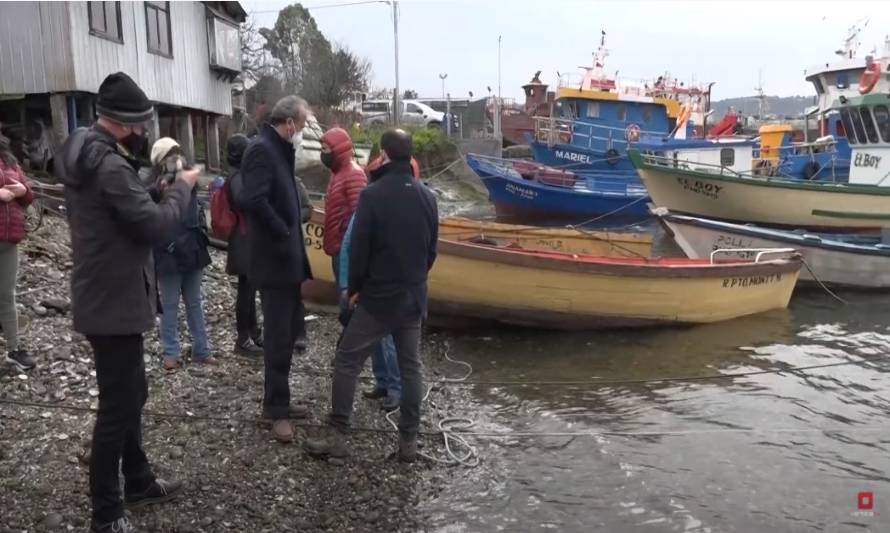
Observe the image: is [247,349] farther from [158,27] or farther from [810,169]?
[810,169]

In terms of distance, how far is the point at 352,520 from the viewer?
380 cm

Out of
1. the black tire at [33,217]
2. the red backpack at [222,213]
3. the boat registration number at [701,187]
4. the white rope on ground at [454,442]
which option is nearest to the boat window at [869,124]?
the boat registration number at [701,187]

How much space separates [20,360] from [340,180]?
96.9 inches

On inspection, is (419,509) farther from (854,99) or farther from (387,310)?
(854,99)

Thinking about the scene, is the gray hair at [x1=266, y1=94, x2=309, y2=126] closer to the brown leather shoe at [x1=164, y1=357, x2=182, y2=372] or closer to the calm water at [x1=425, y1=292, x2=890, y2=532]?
the brown leather shoe at [x1=164, y1=357, x2=182, y2=372]

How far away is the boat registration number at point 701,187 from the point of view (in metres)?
17.2

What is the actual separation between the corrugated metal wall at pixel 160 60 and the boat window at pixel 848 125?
14941 millimetres

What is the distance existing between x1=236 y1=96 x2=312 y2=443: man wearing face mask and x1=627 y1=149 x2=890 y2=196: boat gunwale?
14.6m

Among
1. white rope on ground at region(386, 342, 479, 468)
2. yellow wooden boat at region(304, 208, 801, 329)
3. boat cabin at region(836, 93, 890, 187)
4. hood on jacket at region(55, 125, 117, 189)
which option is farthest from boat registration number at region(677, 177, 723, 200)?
hood on jacket at region(55, 125, 117, 189)

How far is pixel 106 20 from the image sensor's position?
13.6 m

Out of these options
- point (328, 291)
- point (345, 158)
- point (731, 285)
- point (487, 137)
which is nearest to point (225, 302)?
point (328, 291)

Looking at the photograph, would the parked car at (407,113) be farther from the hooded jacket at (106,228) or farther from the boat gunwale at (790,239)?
the hooded jacket at (106,228)

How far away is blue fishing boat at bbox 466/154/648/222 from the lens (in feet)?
74.1

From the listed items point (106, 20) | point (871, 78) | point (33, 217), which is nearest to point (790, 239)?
point (871, 78)
